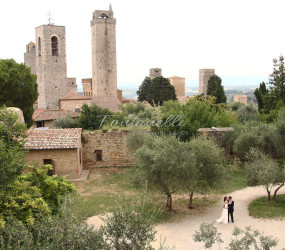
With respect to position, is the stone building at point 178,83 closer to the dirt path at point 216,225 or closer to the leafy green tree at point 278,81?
the leafy green tree at point 278,81

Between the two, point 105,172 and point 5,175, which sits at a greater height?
point 5,175

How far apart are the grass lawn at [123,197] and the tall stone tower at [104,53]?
36741 millimetres

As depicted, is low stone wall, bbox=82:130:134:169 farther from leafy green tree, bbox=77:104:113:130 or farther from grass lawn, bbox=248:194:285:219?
leafy green tree, bbox=77:104:113:130

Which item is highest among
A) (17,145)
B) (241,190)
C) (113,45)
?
(113,45)

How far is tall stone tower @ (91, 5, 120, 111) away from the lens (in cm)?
5497

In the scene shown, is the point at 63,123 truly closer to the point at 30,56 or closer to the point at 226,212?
the point at 226,212

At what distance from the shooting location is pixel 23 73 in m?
26.9

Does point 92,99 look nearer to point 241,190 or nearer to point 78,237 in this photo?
point 241,190

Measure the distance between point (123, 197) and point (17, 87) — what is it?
14877 mm

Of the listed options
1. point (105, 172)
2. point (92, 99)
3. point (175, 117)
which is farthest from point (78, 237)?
point (92, 99)

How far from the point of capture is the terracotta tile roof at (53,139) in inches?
721

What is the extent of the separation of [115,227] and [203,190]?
21.8ft

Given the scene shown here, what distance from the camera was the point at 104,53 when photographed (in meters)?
55.5

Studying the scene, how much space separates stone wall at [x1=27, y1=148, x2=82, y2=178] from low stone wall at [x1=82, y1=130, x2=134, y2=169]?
2519mm
